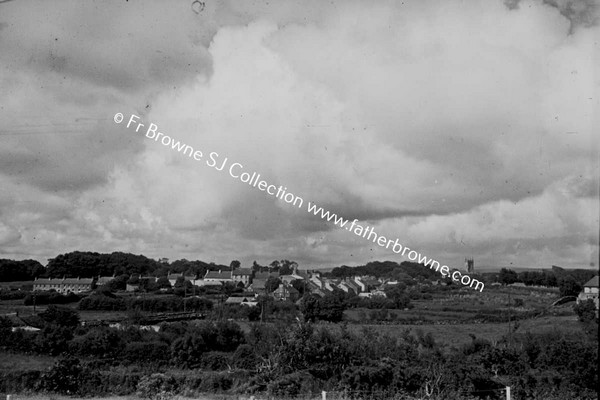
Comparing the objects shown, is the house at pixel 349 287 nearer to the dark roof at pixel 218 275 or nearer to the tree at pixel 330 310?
the dark roof at pixel 218 275

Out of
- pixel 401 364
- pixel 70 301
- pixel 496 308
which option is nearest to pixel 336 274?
pixel 496 308

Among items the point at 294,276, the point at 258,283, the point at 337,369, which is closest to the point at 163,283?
the point at 258,283

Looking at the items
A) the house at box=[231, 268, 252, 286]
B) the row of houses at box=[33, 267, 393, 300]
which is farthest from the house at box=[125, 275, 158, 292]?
the house at box=[231, 268, 252, 286]

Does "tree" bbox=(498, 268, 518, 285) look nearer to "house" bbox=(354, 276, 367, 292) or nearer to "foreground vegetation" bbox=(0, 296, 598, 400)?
"foreground vegetation" bbox=(0, 296, 598, 400)

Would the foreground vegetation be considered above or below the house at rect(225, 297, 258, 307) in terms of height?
below

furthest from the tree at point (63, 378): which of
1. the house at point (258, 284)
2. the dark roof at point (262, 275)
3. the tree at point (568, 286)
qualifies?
the dark roof at point (262, 275)

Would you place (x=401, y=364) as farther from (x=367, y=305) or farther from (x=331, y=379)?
(x=367, y=305)

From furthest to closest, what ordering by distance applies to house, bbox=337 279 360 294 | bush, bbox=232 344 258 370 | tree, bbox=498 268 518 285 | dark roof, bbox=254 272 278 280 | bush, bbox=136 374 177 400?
dark roof, bbox=254 272 278 280 → house, bbox=337 279 360 294 → tree, bbox=498 268 518 285 → bush, bbox=232 344 258 370 → bush, bbox=136 374 177 400

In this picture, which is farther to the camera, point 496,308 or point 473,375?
point 496,308
